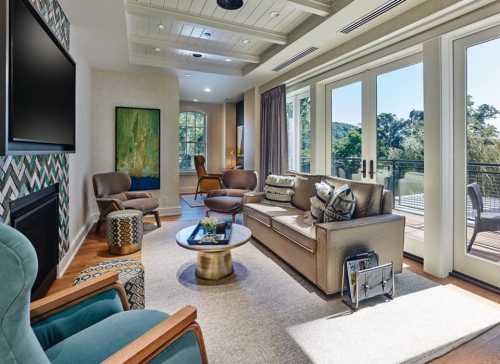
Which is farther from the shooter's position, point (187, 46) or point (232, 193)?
point (232, 193)

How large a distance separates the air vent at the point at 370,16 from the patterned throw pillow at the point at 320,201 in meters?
1.83

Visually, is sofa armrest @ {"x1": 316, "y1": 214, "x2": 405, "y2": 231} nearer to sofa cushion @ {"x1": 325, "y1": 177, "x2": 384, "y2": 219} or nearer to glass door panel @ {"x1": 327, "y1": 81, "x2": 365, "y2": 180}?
sofa cushion @ {"x1": 325, "y1": 177, "x2": 384, "y2": 219}

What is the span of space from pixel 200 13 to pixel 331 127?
2518 mm

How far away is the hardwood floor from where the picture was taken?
161 cm

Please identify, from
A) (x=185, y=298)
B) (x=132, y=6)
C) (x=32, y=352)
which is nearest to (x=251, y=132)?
(x=132, y=6)

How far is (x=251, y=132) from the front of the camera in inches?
246

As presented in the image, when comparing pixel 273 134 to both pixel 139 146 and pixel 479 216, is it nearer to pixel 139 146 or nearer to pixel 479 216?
pixel 139 146

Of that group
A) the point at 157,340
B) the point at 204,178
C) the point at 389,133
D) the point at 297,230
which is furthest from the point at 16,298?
the point at 204,178

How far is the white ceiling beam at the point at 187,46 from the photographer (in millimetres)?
3881

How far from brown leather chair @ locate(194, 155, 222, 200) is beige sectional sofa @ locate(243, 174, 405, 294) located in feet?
12.5

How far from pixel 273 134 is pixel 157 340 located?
4718 millimetres

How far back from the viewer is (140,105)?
511cm

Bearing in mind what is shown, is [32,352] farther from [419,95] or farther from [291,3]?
[419,95]

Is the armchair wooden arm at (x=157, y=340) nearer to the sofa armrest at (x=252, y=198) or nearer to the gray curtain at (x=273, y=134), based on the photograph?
the sofa armrest at (x=252, y=198)
